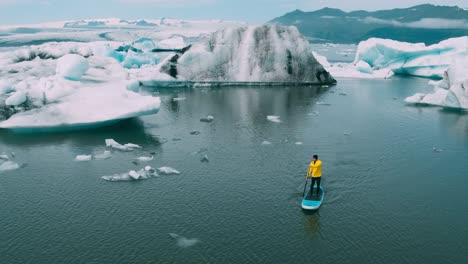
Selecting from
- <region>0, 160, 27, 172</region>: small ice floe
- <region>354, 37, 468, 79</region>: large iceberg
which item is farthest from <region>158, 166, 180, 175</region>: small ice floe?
<region>354, 37, 468, 79</region>: large iceberg

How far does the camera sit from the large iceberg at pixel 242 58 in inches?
2085

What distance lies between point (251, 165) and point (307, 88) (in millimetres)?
32315

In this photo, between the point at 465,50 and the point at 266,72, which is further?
the point at 465,50

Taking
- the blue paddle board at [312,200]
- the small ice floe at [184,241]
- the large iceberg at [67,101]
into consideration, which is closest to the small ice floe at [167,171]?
the small ice floe at [184,241]

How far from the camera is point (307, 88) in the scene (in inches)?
2089

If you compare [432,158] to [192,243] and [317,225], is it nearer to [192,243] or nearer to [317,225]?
[317,225]

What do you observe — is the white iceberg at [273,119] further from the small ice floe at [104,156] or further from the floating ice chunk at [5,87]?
the floating ice chunk at [5,87]

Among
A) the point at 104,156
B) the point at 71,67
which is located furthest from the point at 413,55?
the point at 104,156

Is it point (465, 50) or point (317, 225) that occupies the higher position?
point (465, 50)

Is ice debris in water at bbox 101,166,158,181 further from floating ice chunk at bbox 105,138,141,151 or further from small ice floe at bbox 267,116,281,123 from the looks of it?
small ice floe at bbox 267,116,281,123

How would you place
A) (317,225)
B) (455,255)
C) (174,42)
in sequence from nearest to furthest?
(455,255)
(317,225)
(174,42)

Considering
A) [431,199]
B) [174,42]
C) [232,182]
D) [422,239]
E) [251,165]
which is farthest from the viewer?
[174,42]

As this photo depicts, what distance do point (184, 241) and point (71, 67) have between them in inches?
836

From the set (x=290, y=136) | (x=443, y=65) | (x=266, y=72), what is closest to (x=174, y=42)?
(x=266, y=72)
